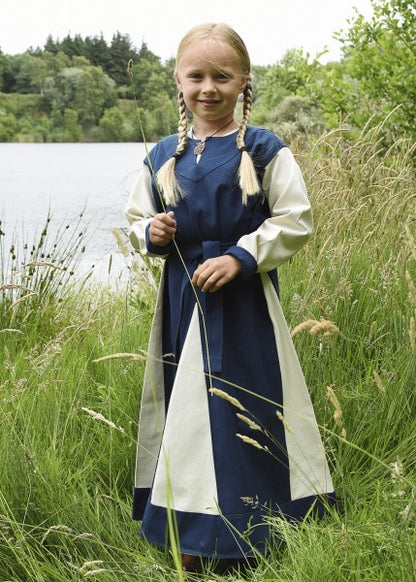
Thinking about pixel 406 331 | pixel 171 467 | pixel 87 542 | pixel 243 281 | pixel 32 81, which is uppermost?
pixel 32 81

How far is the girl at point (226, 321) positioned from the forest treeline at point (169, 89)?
0.42m

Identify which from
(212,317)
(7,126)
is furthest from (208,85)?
(7,126)

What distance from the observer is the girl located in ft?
7.32

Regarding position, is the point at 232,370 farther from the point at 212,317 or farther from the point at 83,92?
the point at 83,92

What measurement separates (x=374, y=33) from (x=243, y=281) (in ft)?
13.1

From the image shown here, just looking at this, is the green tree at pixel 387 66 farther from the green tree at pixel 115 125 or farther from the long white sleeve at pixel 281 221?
the green tree at pixel 115 125

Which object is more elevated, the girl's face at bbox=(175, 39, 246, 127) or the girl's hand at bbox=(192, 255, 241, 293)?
the girl's face at bbox=(175, 39, 246, 127)

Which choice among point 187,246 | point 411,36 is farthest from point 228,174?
point 411,36

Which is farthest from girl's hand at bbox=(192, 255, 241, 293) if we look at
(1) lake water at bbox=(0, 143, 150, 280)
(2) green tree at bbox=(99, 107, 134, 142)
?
(2) green tree at bbox=(99, 107, 134, 142)

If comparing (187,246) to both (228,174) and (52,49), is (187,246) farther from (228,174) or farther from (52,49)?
(52,49)

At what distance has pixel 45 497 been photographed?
230 centimetres

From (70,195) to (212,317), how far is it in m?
14.9

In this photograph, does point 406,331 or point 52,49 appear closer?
point 406,331

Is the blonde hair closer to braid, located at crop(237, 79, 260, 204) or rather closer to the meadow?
braid, located at crop(237, 79, 260, 204)
